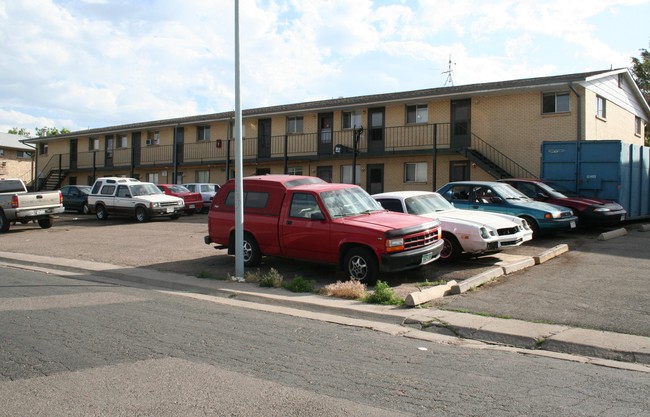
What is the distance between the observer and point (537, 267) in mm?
10406

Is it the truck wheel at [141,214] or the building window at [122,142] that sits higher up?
the building window at [122,142]

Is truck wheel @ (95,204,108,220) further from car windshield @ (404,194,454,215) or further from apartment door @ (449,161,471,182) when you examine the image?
car windshield @ (404,194,454,215)

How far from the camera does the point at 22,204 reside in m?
19.1

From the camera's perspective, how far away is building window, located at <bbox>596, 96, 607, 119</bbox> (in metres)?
22.3

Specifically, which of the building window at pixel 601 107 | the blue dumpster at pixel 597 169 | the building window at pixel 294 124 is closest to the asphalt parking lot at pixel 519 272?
the blue dumpster at pixel 597 169

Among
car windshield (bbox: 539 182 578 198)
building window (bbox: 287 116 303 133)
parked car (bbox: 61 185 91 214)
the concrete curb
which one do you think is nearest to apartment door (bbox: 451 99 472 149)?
car windshield (bbox: 539 182 578 198)

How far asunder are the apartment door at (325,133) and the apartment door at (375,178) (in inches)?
104

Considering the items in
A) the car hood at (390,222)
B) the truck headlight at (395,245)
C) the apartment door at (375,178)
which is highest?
the apartment door at (375,178)

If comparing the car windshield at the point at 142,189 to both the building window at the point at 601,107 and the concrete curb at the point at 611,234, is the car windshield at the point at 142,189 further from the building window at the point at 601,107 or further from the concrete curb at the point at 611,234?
the building window at the point at 601,107

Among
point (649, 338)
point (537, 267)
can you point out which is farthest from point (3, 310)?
point (537, 267)

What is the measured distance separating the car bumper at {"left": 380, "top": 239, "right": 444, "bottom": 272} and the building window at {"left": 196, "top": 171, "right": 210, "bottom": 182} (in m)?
26.7

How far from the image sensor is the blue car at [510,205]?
13.4 m

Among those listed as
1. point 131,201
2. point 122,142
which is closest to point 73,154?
point 122,142

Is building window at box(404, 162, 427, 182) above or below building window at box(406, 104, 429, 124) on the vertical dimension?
below
